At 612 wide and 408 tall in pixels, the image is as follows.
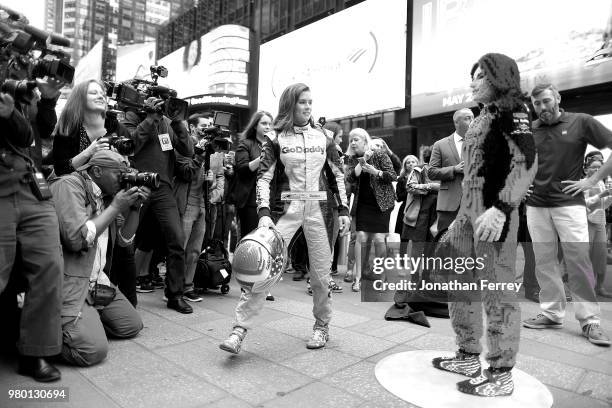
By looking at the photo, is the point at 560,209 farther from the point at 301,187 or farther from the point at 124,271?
the point at 124,271

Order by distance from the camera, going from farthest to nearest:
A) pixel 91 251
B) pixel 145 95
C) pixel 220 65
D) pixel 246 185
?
pixel 220 65, pixel 246 185, pixel 145 95, pixel 91 251

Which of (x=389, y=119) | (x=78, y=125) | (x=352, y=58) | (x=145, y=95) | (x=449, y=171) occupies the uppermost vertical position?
(x=352, y=58)

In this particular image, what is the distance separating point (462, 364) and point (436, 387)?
0.29 metres

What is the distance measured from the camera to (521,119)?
2.42 m

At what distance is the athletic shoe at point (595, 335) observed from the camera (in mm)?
3592

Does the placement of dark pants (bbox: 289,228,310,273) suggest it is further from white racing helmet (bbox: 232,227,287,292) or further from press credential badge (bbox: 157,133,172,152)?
white racing helmet (bbox: 232,227,287,292)

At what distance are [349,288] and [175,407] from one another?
3721 millimetres

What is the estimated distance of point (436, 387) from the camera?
2.69 meters

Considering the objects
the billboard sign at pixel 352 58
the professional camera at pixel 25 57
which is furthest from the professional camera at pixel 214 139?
the billboard sign at pixel 352 58

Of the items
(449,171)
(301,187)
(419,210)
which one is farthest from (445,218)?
(301,187)

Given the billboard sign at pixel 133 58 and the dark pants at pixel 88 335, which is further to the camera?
the billboard sign at pixel 133 58

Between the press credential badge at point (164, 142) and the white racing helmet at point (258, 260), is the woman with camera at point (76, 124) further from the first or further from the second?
the white racing helmet at point (258, 260)

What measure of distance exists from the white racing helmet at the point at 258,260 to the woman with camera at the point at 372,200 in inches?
110

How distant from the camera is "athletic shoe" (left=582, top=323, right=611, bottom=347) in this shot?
3592 mm
